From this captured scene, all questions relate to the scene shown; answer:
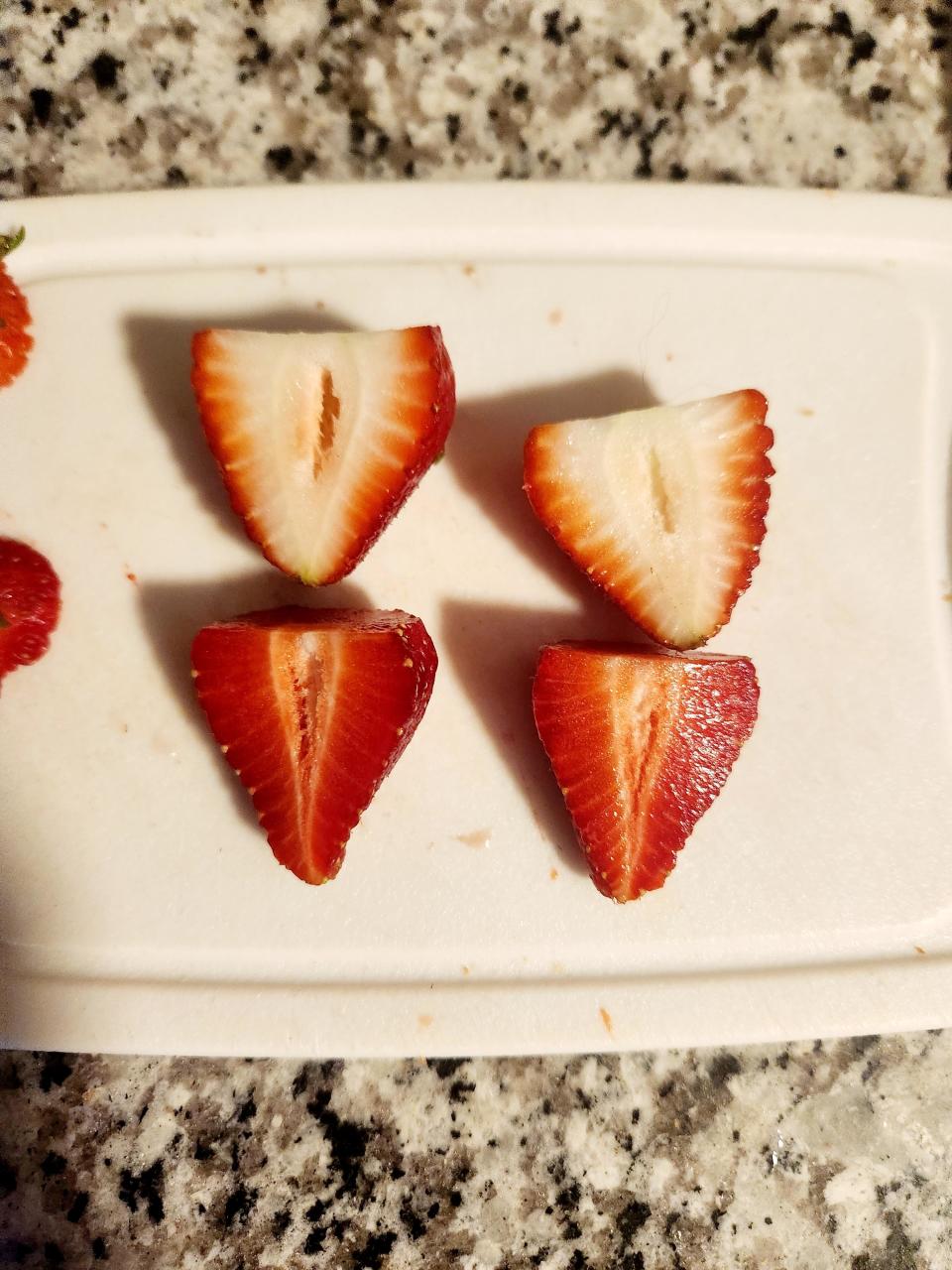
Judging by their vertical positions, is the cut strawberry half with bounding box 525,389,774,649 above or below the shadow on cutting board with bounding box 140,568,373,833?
above

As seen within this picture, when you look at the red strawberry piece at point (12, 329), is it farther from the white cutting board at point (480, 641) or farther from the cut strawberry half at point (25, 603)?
the cut strawberry half at point (25, 603)

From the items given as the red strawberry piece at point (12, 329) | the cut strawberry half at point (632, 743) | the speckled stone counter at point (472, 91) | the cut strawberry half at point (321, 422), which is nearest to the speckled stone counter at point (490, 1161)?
the cut strawberry half at point (632, 743)

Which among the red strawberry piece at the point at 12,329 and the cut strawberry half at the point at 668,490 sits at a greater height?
the red strawberry piece at the point at 12,329

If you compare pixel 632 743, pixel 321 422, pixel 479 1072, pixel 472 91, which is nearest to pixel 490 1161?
pixel 479 1072

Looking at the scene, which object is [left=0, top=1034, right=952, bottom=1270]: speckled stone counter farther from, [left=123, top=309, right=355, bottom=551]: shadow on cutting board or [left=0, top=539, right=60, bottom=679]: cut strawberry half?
[left=123, top=309, right=355, bottom=551]: shadow on cutting board

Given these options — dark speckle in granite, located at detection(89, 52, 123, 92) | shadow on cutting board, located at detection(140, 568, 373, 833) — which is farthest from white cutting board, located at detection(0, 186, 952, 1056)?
dark speckle in granite, located at detection(89, 52, 123, 92)

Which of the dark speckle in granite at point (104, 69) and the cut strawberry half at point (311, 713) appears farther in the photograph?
the dark speckle in granite at point (104, 69)
